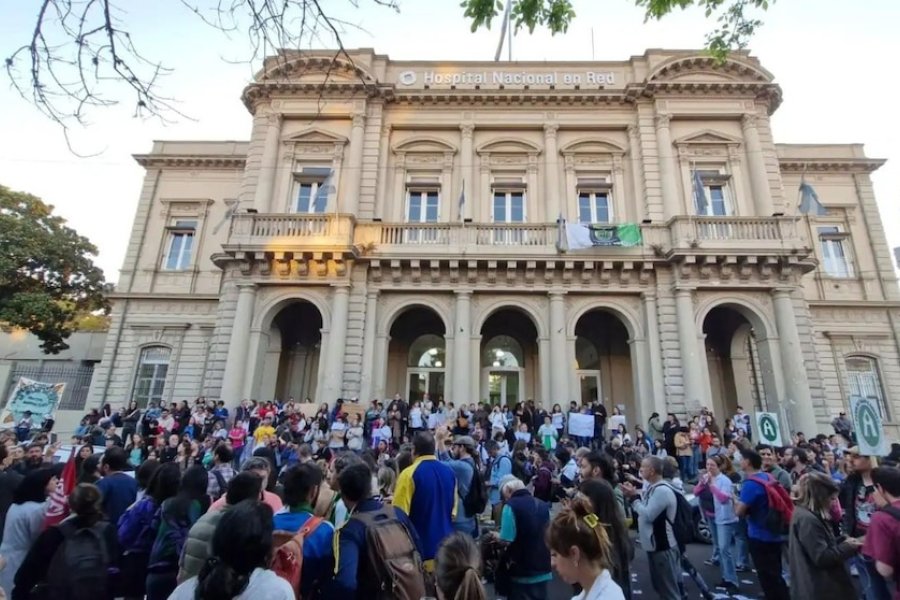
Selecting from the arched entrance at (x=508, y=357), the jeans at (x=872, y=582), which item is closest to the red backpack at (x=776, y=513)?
the jeans at (x=872, y=582)

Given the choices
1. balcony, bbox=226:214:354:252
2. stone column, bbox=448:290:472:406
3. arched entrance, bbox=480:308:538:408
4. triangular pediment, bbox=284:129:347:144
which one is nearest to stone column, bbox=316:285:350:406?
balcony, bbox=226:214:354:252

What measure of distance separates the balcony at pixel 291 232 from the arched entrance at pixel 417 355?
4.17 metres

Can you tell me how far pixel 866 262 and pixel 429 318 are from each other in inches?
811

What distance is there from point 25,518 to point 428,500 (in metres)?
3.58

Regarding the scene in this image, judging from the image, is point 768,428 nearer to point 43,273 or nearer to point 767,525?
point 767,525

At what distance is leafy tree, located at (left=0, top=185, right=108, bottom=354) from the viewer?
2227 cm

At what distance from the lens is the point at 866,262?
73.3ft

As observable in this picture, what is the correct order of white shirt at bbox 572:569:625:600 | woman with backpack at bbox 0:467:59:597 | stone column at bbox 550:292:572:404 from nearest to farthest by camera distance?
1. white shirt at bbox 572:569:625:600
2. woman with backpack at bbox 0:467:59:597
3. stone column at bbox 550:292:572:404

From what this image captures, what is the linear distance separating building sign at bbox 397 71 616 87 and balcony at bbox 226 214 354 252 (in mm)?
7782

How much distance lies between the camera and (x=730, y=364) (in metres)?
19.3

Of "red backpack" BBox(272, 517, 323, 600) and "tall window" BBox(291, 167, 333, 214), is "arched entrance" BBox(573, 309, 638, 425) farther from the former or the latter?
"red backpack" BBox(272, 517, 323, 600)

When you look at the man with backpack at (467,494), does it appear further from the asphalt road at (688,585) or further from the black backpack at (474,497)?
the asphalt road at (688,585)

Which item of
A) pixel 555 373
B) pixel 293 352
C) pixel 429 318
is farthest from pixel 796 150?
pixel 293 352

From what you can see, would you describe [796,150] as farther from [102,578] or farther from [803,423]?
[102,578]
